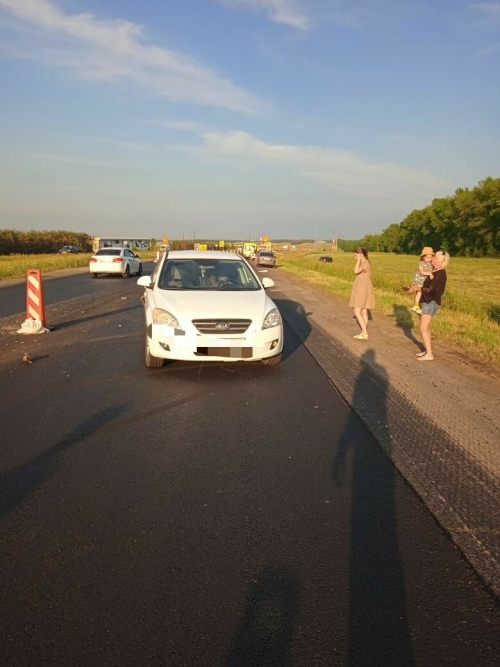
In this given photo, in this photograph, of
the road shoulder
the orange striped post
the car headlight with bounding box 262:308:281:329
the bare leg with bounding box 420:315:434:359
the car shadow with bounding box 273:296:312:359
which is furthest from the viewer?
the orange striped post

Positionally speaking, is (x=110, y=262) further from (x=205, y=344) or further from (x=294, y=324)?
(x=205, y=344)

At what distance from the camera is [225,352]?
672cm

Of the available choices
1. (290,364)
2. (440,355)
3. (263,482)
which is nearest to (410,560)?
(263,482)

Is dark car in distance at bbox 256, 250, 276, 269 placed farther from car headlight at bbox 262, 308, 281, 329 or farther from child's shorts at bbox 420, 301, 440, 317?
car headlight at bbox 262, 308, 281, 329

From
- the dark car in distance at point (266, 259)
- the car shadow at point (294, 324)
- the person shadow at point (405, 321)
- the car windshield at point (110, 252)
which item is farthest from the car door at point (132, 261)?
the dark car in distance at point (266, 259)

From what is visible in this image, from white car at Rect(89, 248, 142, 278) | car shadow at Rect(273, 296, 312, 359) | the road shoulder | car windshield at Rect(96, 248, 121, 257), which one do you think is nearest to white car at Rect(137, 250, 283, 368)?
the road shoulder

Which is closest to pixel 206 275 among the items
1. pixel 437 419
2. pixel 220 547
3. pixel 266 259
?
pixel 437 419

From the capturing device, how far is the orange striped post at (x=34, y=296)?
9.91 meters

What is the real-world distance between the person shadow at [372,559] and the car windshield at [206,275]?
143 inches

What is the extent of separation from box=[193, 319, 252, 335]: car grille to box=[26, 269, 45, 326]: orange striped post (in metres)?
4.56

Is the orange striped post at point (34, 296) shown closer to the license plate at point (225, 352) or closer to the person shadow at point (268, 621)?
the license plate at point (225, 352)

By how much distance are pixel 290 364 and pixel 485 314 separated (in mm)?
9050

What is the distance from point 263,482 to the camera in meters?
3.83

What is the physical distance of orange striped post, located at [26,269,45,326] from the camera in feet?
32.5
